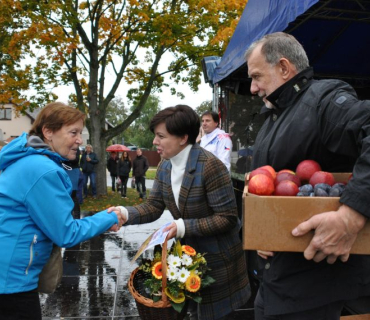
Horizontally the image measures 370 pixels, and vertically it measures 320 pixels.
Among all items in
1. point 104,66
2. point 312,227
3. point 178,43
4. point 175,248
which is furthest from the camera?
point 104,66

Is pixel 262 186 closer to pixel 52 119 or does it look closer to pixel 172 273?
pixel 172 273

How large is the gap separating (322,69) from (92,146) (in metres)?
9.29


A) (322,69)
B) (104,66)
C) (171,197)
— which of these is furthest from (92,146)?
(171,197)

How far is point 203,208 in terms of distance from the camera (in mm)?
2746

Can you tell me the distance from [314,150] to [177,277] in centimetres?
112

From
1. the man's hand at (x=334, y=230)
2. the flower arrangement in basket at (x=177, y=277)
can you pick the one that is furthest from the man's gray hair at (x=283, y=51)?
the flower arrangement in basket at (x=177, y=277)

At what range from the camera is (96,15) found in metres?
13.2

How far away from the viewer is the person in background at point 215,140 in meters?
5.73

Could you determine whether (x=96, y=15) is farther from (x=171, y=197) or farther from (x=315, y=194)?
(x=315, y=194)

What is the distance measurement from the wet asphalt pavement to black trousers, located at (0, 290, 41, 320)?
2175 millimetres

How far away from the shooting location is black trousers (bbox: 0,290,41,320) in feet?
7.09

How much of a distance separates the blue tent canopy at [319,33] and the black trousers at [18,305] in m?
2.92

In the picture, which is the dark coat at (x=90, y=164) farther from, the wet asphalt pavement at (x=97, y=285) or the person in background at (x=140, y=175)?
the wet asphalt pavement at (x=97, y=285)

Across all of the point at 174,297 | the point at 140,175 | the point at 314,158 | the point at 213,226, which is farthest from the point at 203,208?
the point at 140,175
